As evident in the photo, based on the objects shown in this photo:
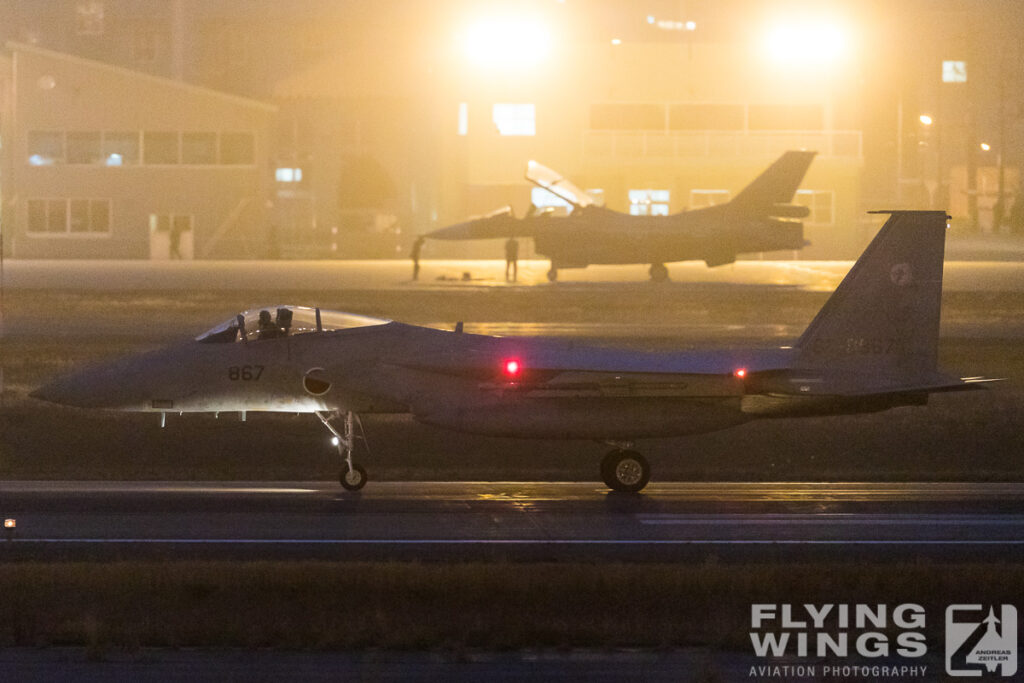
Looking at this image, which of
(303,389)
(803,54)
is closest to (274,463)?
(303,389)

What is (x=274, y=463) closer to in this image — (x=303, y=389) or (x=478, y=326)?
(x=303, y=389)

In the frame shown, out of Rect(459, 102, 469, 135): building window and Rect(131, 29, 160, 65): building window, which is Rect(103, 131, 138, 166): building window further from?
Rect(131, 29, 160, 65): building window

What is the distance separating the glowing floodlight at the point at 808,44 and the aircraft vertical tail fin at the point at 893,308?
58334 mm

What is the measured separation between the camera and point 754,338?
115ft

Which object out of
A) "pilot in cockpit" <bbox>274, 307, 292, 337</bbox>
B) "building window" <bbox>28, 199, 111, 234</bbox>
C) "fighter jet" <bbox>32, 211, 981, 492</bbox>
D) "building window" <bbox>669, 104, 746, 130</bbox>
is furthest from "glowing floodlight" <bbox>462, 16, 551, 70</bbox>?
"pilot in cockpit" <bbox>274, 307, 292, 337</bbox>

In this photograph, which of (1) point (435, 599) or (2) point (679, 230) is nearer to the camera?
(1) point (435, 599)

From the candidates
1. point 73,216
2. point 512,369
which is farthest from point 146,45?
point 512,369

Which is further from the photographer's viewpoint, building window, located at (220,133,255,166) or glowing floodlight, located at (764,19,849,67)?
building window, located at (220,133,255,166)

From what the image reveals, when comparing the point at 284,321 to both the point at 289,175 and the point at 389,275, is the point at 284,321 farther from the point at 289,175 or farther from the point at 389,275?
the point at 289,175

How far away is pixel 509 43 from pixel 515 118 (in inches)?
174

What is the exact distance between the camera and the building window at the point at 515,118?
7312 centimetres

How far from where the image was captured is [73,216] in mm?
71750

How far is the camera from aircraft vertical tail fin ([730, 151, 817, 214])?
181 feet

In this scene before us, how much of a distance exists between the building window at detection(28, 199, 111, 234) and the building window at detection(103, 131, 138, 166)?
2428mm
